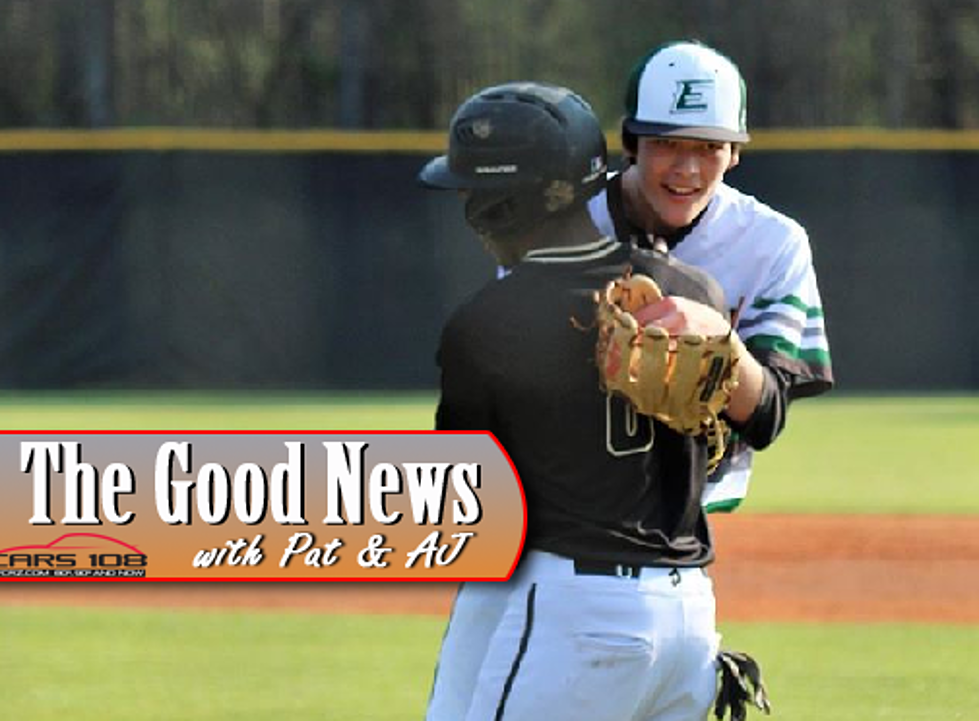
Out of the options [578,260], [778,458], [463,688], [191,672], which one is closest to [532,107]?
[578,260]

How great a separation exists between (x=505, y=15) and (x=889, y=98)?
5518 mm

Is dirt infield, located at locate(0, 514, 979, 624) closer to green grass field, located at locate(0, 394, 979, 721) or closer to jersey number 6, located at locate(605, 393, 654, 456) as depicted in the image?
green grass field, located at locate(0, 394, 979, 721)

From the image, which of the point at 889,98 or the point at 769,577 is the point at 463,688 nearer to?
the point at 769,577

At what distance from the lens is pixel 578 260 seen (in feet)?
9.93

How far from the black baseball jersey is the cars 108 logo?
1814 mm

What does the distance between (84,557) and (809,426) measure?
37.9 feet

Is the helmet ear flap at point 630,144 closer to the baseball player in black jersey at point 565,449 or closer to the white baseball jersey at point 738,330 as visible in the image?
the white baseball jersey at point 738,330

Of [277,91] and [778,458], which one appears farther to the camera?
[277,91]

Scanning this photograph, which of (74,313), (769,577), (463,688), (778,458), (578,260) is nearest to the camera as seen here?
(578,260)

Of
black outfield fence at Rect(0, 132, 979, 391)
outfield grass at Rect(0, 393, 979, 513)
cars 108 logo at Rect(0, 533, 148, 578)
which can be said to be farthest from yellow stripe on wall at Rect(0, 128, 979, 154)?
cars 108 logo at Rect(0, 533, 148, 578)

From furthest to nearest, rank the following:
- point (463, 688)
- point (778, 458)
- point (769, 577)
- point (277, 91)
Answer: point (277, 91) < point (778, 458) < point (769, 577) < point (463, 688)

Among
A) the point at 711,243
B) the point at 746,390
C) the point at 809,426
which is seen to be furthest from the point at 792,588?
the point at 809,426

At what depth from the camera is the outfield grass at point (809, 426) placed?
39.2ft

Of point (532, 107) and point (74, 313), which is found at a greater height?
point (532, 107)
